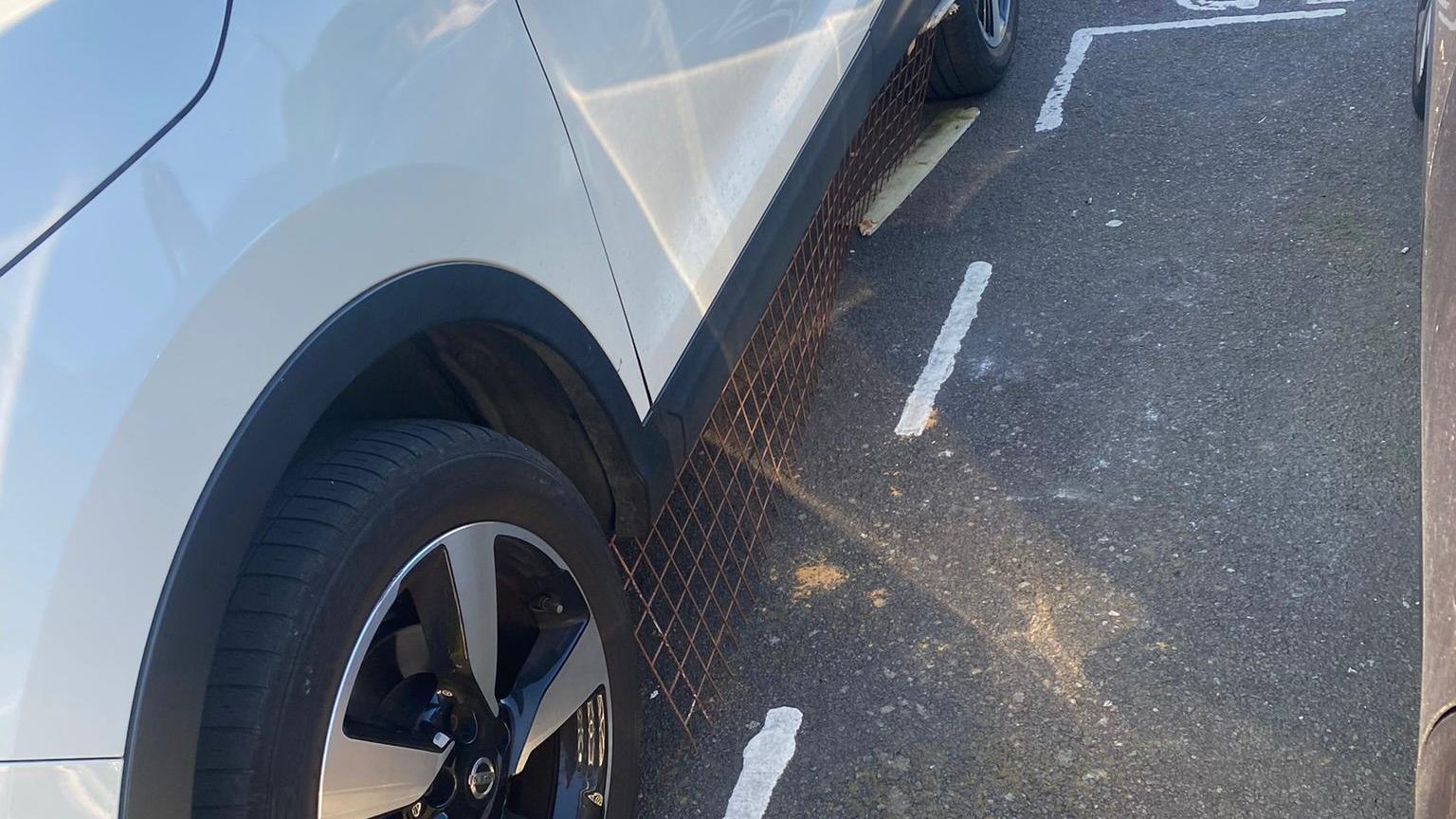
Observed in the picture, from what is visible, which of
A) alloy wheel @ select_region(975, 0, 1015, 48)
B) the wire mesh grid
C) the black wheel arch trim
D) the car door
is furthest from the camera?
alloy wheel @ select_region(975, 0, 1015, 48)

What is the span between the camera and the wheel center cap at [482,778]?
6.08 feet

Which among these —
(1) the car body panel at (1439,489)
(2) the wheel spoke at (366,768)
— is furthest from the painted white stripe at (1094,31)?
(2) the wheel spoke at (366,768)

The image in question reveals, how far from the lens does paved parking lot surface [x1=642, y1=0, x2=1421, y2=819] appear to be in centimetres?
234

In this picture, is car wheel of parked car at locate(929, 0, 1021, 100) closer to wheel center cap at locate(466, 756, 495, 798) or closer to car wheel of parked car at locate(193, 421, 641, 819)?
car wheel of parked car at locate(193, 421, 641, 819)

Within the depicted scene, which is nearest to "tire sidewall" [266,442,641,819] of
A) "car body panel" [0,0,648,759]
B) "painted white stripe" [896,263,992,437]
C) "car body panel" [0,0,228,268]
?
"car body panel" [0,0,648,759]

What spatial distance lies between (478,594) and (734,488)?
1.48m

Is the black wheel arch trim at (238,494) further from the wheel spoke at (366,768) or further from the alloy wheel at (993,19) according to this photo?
the alloy wheel at (993,19)

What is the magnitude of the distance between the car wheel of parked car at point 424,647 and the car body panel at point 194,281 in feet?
0.59

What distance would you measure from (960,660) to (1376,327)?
5.16 feet

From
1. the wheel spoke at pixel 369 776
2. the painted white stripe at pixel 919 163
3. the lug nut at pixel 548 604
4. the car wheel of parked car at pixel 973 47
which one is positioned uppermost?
the wheel spoke at pixel 369 776

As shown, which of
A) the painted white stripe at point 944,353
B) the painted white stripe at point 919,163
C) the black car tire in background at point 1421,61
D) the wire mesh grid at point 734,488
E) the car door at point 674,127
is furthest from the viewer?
the painted white stripe at point 919,163

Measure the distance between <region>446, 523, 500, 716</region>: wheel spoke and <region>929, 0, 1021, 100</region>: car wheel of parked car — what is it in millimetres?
3417

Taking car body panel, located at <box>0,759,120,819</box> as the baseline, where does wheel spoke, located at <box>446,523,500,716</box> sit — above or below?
below

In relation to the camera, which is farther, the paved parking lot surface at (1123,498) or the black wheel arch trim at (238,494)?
the paved parking lot surface at (1123,498)
